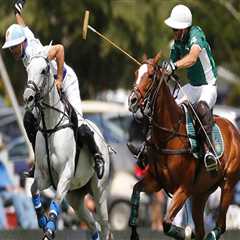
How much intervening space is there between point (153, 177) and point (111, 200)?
944 centimetres

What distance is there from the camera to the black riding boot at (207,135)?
613 inches

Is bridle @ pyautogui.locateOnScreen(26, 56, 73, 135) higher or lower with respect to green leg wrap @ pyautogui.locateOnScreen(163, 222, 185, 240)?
higher

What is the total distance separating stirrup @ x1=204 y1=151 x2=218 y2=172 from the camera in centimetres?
1554

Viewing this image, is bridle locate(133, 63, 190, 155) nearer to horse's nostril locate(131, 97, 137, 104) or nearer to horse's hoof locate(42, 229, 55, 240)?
horse's nostril locate(131, 97, 137, 104)

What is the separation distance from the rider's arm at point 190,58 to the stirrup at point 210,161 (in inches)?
42.0

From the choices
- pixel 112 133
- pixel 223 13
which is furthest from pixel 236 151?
pixel 223 13

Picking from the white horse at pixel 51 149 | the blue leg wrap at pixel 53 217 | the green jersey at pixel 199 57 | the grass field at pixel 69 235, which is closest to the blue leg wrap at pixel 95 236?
the white horse at pixel 51 149

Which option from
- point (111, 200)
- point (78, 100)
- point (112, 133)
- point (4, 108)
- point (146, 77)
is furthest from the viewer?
point (4, 108)

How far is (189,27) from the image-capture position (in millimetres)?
15641

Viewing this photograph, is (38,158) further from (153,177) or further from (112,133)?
(112,133)

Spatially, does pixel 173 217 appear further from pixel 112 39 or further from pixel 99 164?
pixel 112 39

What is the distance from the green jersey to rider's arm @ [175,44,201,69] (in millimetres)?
116

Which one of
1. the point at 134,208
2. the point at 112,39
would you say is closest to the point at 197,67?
the point at 134,208

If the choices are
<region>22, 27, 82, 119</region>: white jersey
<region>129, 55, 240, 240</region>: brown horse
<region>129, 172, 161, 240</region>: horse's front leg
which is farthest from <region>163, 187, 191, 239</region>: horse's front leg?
<region>22, 27, 82, 119</region>: white jersey
